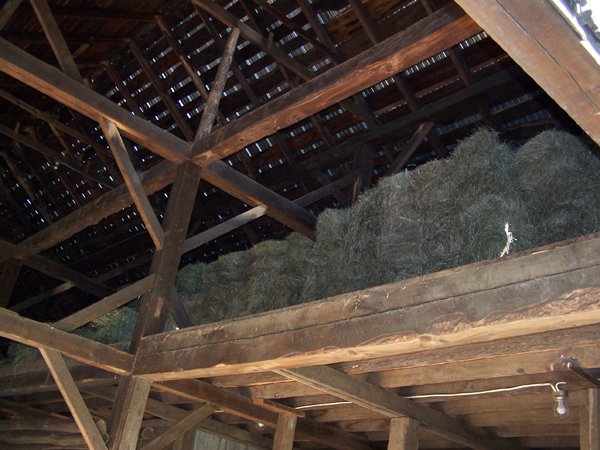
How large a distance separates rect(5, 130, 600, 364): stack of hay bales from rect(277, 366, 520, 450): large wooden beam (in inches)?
36.0

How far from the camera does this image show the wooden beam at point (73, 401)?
5.17 meters

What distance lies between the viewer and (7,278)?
28.7ft

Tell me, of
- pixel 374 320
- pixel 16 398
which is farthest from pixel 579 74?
pixel 16 398

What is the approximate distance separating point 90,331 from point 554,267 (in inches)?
294

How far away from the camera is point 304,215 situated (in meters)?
7.64

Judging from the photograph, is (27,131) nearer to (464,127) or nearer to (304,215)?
(304,215)

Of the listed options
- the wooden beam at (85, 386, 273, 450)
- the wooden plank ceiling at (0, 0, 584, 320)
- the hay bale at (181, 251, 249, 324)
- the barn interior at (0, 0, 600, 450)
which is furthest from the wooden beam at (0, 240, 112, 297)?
the wooden beam at (85, 386, 273, 450)

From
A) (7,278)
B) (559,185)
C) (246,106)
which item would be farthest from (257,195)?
(7,278)

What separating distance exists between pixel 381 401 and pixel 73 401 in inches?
92.5

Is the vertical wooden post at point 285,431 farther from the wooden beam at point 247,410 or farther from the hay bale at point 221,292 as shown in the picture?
the hay bale at point 221,292

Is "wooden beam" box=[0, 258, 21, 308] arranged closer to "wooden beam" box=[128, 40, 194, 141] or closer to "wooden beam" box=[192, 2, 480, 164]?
"wooden beam" box=[128, 40, 194, 141]

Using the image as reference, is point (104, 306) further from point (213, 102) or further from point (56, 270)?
point (56, 270)

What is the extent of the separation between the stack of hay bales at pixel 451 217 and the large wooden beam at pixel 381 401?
3.00 ft

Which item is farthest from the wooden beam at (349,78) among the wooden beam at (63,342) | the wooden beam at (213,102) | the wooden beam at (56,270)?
the wooden beam at (56,270)
